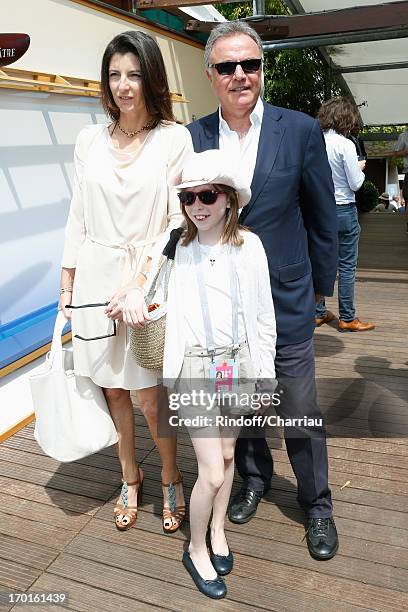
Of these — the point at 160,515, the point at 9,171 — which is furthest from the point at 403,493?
the point at 9,171

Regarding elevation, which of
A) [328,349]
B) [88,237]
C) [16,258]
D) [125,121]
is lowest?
[328,349]

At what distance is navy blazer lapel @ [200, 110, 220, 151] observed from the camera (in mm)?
2069

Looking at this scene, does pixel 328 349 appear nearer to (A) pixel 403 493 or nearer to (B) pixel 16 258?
(A) pixel 403 493

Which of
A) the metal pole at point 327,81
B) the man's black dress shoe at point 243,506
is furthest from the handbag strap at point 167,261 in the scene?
the metal pole at point 327,81

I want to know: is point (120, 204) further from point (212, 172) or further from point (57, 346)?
point (57, 346)

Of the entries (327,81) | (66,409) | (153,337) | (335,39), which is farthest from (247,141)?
(327,81)

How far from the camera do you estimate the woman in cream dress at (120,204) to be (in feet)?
6.48

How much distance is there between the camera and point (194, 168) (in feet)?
5.71

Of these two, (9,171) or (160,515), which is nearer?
(160,515)

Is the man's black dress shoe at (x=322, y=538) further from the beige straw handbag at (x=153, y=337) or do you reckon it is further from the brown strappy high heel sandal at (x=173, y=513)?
the beige straw handbag at (x=153, y=337)

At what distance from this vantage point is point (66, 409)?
7.48 ft

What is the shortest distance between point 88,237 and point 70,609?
4.46 feet

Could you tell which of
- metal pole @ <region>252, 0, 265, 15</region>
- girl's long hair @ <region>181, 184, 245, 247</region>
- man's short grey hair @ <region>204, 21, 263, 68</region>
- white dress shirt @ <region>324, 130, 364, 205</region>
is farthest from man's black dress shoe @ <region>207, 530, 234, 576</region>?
metal pole @ <region>252, 0, 265, 15</region>

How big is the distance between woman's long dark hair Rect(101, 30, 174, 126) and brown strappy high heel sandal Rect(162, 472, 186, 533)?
59.5 inches
